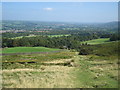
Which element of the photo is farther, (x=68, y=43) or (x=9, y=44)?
(x=68, y=43)

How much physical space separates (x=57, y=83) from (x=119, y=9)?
618 centimetres

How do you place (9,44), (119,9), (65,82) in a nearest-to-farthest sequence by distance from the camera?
(119,9) → (65,82) → (9,44)

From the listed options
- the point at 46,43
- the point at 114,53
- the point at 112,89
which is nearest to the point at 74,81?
the point at 112,89

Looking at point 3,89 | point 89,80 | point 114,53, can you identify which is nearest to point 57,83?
point 89,80

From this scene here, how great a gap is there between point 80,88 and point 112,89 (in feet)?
6.31

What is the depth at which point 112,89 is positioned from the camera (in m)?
9.38

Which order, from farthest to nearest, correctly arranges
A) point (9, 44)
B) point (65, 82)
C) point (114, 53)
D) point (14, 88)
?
point (9, 44) → point (65, 82) → point (14, 88) → point (114, 53)

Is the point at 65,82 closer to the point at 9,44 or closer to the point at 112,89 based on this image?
the point at 112,89

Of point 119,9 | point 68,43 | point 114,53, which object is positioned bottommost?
point 68,43

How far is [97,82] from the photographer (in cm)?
1143

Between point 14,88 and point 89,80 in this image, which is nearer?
point 14,88

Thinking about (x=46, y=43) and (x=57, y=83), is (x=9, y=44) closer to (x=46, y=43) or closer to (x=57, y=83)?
(x=46, y=43)

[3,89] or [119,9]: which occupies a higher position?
[119,9]

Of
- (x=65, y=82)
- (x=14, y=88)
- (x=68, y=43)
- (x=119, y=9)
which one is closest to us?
(x=119, y=9)
